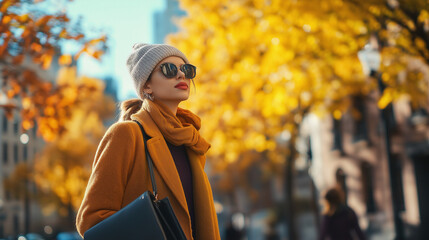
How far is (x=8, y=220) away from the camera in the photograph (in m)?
45.4

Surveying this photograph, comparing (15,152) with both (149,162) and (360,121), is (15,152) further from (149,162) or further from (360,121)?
(149,162)

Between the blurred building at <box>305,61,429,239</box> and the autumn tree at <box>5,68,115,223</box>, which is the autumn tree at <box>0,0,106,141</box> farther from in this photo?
the autumn tree at <box>5,68,115,223</box>

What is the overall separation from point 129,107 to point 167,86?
0.34 m

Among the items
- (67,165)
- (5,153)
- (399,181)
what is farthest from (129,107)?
(5,153)

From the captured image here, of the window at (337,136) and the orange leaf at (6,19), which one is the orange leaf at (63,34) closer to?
the orange leaf at (6,19)

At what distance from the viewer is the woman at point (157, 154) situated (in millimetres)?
2387

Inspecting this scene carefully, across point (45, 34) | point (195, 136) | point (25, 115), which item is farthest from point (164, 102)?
point (25, 115)

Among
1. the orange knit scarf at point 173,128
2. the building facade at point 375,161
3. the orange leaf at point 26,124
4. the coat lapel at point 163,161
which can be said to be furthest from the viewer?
the building facade at point 375,161

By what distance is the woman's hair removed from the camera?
2.90 meters

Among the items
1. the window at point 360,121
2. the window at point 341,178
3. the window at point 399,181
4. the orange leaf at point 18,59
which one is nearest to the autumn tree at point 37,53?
the orange leaf at point 18,59

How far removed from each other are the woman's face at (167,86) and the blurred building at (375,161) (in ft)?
45.0

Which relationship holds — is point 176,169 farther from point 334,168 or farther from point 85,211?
point 334,168

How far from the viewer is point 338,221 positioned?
767 cm

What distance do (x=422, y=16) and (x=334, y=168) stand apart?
51.6 feet
